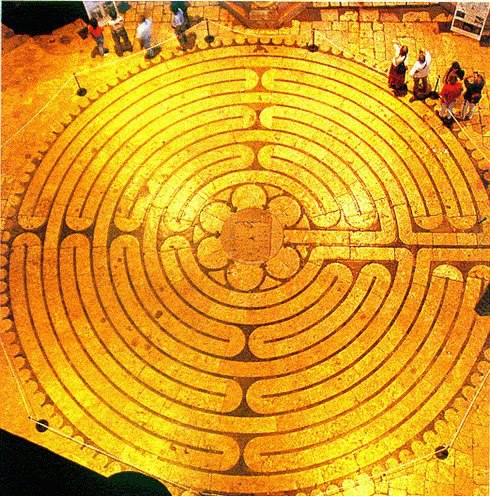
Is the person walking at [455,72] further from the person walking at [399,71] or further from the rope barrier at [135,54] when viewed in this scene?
the rope barrier at [135,54]

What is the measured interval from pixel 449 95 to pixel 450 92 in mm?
110

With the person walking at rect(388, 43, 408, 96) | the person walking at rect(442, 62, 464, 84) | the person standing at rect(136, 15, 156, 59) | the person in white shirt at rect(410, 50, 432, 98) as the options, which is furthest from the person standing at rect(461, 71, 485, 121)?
the person standing at rect(136, 15, 156, 59)

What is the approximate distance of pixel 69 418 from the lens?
14.4 metres

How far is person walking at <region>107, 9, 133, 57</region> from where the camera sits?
19.2 metres

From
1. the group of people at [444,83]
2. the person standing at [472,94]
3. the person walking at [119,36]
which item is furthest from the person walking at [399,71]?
the person walking at [119,36]

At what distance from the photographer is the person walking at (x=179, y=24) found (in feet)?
62.6

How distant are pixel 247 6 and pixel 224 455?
13.4 metres

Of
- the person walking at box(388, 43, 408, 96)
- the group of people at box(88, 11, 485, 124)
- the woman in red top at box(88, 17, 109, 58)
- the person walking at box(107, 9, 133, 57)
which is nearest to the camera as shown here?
the group of people at box(88, 11, 485, 124)

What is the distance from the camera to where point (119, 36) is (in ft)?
64.3

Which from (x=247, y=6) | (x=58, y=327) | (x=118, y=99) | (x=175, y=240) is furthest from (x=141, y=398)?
(x=247, y=6)

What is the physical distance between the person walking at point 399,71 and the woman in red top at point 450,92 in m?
1.21

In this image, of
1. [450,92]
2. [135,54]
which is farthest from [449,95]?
[135,54]

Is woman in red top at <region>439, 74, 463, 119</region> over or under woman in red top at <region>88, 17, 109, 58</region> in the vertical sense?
under

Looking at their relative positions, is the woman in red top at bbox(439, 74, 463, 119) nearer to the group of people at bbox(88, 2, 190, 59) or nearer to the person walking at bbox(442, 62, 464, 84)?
the person walking at bbox(442, 62, 464, 84)
